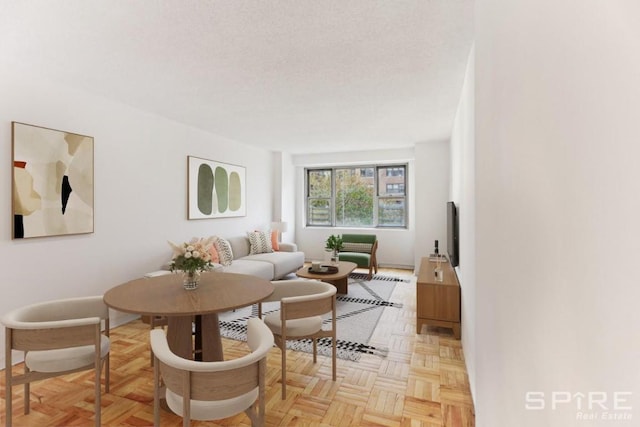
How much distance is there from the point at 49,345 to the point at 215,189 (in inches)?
137

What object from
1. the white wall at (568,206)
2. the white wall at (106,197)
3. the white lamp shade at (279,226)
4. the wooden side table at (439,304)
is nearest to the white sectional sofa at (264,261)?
the white lamp shade at (279,226)

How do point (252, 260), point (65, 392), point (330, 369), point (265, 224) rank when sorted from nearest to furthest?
point (65, 392)
point (330, 369)
point (252, 260)
point (265, 224)

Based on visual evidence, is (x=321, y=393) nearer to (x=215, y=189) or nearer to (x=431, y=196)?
(x=215, y=189)

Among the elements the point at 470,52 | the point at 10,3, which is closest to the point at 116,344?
the point at 10,3

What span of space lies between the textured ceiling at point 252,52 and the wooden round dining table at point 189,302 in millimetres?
A: 1748

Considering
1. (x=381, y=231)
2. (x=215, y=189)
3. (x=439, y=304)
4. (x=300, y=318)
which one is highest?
(x=215, y=189)

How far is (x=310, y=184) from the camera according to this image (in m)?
7.72

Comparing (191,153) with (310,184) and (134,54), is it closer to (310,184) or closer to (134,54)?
(134,54)

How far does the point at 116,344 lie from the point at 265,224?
3.74m

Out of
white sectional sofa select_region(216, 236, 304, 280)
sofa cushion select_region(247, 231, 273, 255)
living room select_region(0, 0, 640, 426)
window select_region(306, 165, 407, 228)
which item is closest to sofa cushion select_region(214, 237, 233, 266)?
white sectional sofa select_region(216, 236, 304, 280)

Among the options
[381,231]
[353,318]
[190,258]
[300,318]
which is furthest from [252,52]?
[381,231]

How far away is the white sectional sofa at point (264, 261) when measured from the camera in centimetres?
441

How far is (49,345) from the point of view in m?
1.74

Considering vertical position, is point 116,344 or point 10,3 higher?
point 10,3
